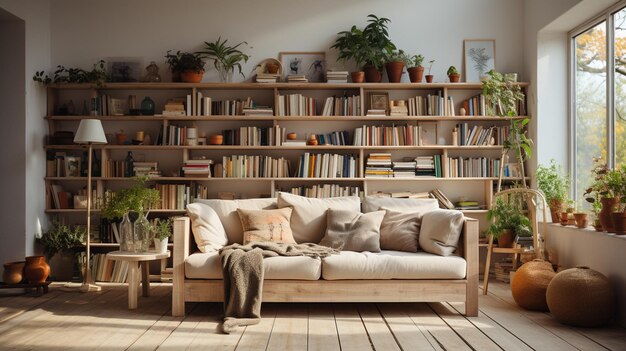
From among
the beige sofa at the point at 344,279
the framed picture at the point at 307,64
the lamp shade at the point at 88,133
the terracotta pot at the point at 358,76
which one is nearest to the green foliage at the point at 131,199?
the lamp shade at the point at 88,133

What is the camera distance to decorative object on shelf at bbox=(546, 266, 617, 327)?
14.5 ft

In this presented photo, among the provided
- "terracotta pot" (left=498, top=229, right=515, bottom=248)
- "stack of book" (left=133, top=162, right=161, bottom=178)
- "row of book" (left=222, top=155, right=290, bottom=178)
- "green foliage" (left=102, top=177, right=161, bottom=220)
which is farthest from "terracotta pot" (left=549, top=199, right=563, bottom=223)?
"stack of book" (left=133, top=162, right=161, bottom=178)

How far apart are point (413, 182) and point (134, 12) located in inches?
146

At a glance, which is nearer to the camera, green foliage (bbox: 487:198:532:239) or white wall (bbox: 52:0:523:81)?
green foliage (bbox: 487:198:532:239)

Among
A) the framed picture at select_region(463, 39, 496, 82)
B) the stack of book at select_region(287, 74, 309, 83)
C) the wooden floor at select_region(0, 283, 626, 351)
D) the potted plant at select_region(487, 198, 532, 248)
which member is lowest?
the wooden floor at select_region(0, 283, 626, 351)

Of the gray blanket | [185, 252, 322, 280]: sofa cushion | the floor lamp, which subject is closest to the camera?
the gray blanket

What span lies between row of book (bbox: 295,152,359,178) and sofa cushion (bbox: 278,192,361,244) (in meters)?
1.13

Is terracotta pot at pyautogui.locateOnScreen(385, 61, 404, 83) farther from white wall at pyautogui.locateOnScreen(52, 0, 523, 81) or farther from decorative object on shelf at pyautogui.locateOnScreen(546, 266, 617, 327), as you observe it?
decorative object on shelf at pyautogui.locateOnScreen(546, 266, 617, 327)

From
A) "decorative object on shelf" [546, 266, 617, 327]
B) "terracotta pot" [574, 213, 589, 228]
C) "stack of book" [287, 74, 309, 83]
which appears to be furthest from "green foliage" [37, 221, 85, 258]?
"terracotta pot" [574, 213, 589, 228]

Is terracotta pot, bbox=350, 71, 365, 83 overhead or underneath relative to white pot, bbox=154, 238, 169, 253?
overhead

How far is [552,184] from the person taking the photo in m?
6.27

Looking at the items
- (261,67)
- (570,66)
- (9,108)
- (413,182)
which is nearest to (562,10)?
(570,66)

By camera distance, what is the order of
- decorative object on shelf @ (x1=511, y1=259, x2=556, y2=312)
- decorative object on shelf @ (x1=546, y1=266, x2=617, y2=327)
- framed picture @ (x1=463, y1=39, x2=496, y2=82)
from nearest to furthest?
decorative object on shelf @ (x1=546, y1=266, x2=617, y2=327) < decorative object on shelf @ (x1=511, y1=259, x2=556, y2=312) < framed picture @ (x1=463, y1=39, x2=496, y2=82)

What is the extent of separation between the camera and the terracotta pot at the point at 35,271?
589 centimetres
